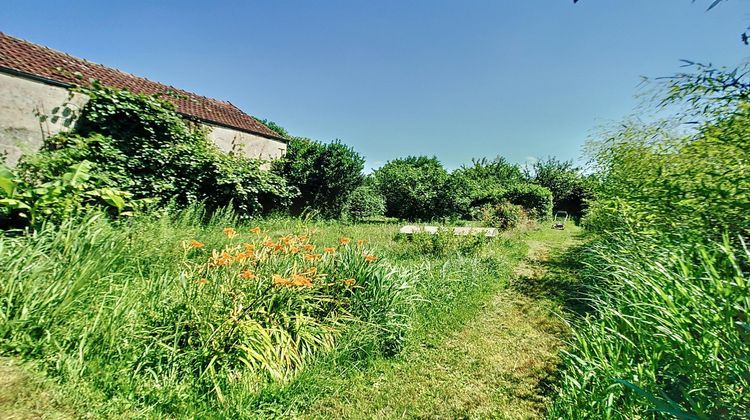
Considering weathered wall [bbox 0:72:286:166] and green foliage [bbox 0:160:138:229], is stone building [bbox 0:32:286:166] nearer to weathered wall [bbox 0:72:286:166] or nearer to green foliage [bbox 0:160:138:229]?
weathered wall [bbox 0:72:286:166]

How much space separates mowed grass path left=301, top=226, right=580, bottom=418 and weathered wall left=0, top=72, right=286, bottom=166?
10.2 m

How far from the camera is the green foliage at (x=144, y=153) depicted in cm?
838

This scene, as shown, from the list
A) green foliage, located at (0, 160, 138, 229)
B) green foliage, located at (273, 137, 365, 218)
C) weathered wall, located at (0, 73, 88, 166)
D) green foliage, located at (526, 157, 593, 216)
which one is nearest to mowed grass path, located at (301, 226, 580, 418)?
green foliage, located at (0, 160, 138, 229)

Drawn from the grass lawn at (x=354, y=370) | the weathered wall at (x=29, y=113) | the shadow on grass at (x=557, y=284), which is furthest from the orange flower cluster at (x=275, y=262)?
the weathered wall at (x=29, y=113)

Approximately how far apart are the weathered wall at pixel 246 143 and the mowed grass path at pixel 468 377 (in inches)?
486

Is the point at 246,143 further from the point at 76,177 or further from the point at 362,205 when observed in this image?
the point at 76,177

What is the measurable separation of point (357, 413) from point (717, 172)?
4.33 metres

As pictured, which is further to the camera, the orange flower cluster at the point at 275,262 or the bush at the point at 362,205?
the bush at the point at 362,205

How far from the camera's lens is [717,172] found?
307cm

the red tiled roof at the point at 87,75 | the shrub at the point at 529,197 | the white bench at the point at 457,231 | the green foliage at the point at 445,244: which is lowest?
the green foliage at the point at 445,244

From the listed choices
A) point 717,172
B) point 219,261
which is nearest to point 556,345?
point 717,172

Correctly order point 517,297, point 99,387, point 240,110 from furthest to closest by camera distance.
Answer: point 240,110, point 517,297, point 99,387

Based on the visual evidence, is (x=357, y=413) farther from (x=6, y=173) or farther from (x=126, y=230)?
(x=6, y=173)

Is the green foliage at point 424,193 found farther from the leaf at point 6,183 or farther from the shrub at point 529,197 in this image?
the leaf at point 6,183
